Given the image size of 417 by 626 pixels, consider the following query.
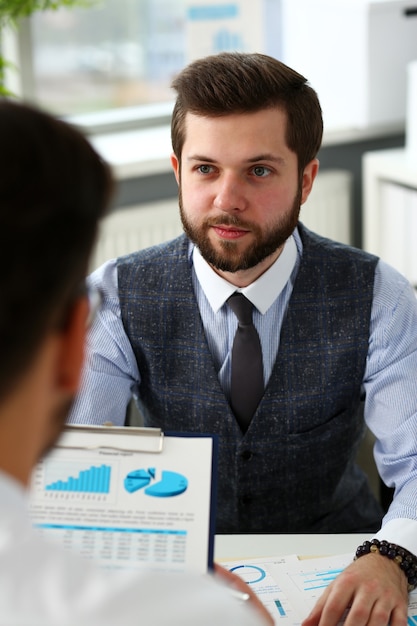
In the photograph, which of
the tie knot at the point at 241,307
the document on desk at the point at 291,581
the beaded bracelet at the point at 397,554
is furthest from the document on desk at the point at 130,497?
the tie knot at the point at 241,307

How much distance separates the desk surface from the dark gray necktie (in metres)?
Result: 0.22

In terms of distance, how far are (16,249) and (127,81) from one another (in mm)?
2892

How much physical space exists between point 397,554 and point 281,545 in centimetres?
16

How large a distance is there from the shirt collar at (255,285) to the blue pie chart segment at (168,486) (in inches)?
19.3

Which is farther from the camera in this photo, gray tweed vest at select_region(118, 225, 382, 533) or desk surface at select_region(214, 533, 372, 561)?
gray tweed vest at select_region(118, 225, 382, 533)

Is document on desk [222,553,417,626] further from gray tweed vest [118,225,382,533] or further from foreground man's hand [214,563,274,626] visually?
gray tweed vest [118,225,382,533]

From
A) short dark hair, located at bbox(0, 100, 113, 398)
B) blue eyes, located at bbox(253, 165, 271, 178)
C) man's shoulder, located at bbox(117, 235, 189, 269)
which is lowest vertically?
man's shoulder, located at bbox(117, 235, 189, 269)

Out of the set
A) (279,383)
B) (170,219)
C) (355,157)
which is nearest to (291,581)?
(279,383)

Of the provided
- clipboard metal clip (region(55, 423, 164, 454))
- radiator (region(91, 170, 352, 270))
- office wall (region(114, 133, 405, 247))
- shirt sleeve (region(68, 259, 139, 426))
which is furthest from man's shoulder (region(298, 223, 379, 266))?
office wall (region(114, 133, 405, 247))

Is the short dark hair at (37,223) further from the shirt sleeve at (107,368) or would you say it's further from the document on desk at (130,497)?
the shirt sleeve at (107,368)

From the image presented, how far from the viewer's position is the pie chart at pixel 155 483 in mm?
1105

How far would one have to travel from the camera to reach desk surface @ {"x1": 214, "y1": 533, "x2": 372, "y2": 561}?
1.32 metres

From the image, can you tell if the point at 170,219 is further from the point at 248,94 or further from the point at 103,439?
the point at 103,439

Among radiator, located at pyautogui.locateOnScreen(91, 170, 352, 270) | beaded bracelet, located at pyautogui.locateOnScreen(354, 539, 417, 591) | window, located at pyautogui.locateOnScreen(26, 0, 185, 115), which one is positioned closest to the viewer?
beaded bracelet, located at pyautogui.locateOnScreen(354, 539, 417, 591)
